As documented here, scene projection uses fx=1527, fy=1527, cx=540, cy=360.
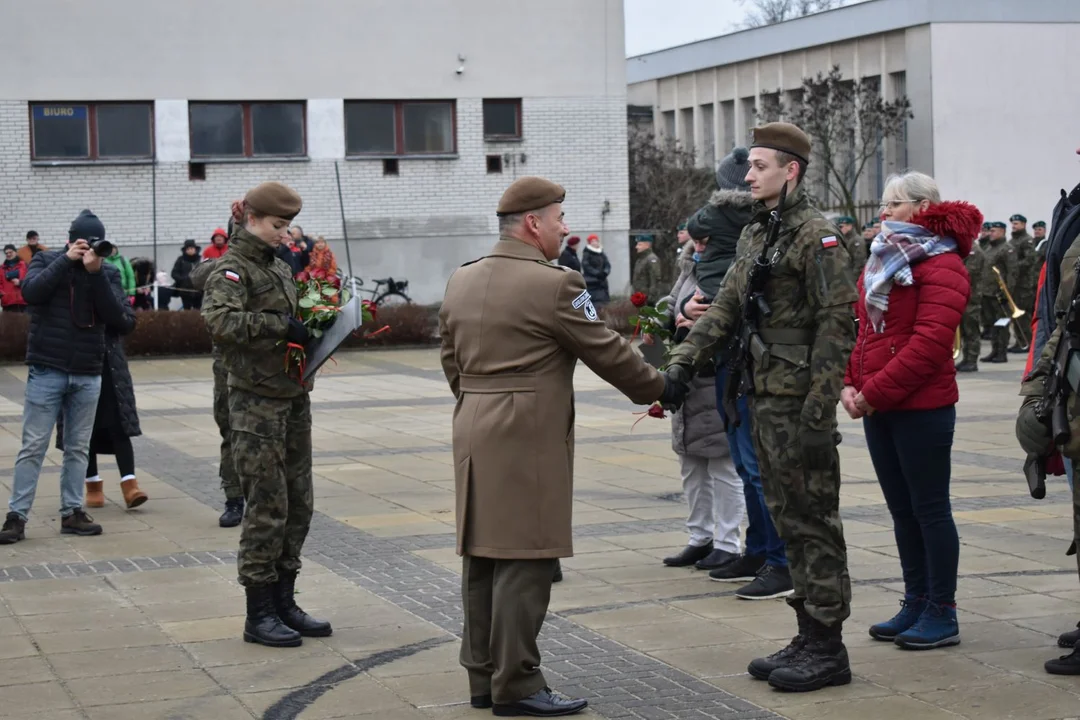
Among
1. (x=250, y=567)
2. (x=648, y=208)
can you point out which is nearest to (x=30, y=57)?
(x=648, y=208)

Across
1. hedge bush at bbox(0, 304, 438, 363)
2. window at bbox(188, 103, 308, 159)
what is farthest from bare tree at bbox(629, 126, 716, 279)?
hedge bush at bbox(0, 304, 438, 363)

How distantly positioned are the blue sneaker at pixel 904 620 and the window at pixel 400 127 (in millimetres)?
26849

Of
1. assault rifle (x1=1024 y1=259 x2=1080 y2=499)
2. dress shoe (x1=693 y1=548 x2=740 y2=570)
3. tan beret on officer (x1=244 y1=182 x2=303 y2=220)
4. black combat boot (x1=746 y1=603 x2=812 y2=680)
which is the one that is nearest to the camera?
assault rifle (x1=1024 y1=259 x2=1080 y2=499)

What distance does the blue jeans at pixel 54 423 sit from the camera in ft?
30.7

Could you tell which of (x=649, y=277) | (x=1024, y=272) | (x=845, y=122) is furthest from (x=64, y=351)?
(x=845, y=122)

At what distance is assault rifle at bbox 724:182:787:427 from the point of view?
5.82m

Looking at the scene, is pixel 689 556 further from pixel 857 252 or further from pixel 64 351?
pixel 857 252

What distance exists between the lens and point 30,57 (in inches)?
1175

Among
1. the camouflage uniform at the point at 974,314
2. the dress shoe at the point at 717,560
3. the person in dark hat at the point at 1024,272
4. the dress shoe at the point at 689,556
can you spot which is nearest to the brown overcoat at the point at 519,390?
the dress shoe at the point at 717,560

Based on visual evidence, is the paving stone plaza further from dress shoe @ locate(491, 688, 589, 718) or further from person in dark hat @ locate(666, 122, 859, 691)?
person in dark hat @ locate(666, 122, 859, 691)

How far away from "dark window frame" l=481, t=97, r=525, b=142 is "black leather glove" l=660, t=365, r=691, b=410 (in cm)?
2750

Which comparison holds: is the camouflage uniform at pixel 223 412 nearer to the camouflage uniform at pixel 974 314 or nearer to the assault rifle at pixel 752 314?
the assault rifle at pixel 752 314

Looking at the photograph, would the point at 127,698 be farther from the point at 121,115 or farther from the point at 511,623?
the point at 121,115

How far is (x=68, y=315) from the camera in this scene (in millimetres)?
9344
